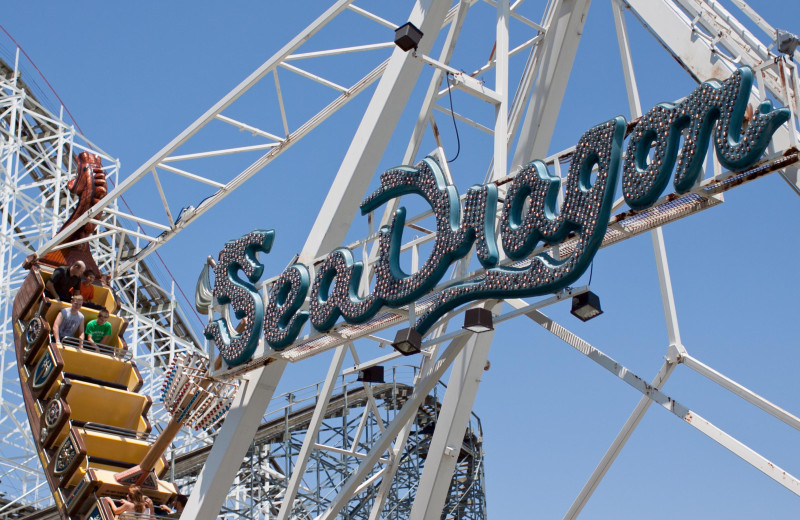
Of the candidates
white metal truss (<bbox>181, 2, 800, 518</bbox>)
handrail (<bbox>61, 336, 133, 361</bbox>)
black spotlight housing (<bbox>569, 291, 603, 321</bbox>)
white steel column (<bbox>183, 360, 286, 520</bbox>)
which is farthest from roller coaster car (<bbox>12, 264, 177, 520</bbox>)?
black spotlight housing (<bbox>569, 291, 603, 321</bbox>)

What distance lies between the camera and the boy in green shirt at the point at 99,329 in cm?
1545

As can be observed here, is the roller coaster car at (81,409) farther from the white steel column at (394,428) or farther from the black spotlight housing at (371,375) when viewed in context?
the white steel column at (394,428)

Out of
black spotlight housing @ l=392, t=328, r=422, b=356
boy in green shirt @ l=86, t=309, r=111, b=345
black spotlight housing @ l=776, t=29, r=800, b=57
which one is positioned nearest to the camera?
black spotlight housing @ l=776, t=29, r=800, b=57

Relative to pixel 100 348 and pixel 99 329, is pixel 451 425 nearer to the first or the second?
pixel 100 348

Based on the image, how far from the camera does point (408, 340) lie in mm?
10508

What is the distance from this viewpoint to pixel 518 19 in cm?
1313

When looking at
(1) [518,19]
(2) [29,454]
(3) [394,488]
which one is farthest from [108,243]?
(1) [518,19]

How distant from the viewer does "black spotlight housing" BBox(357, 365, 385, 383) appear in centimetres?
1384

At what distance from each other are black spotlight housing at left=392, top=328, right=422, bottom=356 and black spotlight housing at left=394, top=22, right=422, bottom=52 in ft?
9.98

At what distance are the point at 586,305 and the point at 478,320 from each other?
2.95ft

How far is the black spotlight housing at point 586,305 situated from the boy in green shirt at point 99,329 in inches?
296

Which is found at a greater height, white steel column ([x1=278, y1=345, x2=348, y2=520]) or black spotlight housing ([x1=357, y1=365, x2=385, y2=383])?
black spotlight housing ([x1=357, y1=365, x2=385, y2=383])

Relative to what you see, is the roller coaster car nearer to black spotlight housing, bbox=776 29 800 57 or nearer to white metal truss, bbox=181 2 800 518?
white metal truss, bbox=181 2 800 518

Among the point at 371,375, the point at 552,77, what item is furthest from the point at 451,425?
the point at 552,77
